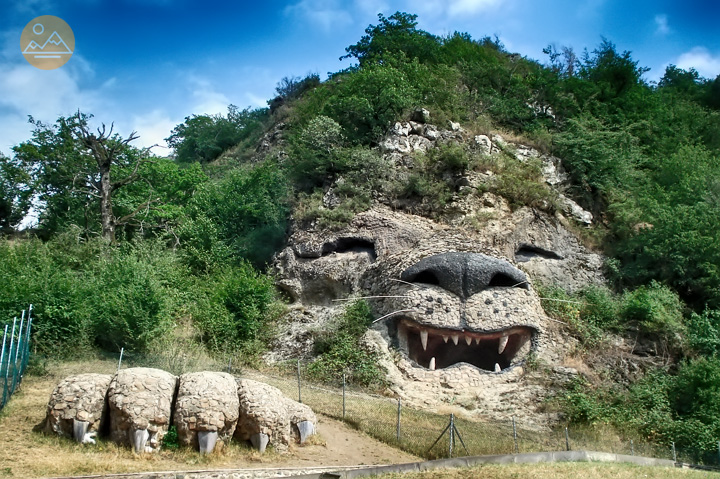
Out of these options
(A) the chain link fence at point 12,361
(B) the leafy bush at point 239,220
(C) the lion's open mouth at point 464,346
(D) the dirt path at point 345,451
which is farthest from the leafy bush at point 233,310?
(D) the dirt path at point 345,451

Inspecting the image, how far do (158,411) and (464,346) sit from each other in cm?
1014

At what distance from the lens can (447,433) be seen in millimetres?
14391

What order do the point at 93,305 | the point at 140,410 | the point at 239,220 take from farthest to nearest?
1. the point at 239,220
2. the point at 93,305
3. the point at 140,410

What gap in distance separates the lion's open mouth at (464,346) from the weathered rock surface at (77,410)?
350 inches

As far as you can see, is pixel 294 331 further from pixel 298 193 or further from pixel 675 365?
pixel 675 365

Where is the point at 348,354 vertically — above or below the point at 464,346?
below

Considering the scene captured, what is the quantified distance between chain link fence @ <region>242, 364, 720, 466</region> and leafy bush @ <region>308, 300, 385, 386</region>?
561 mm

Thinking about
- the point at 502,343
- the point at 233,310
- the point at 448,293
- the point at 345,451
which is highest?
the point at 448,293

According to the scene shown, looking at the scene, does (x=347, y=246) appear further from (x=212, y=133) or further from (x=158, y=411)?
(x=212, y=133)

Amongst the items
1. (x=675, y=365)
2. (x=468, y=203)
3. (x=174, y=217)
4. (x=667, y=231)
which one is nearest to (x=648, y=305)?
(x=675, y=365)

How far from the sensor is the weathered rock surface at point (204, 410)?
1282 cm

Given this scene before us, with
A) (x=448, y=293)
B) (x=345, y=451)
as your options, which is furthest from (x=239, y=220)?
(x=345, y=451)

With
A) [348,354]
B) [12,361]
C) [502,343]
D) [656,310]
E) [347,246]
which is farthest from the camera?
[347,246]

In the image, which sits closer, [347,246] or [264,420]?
[264,420]
